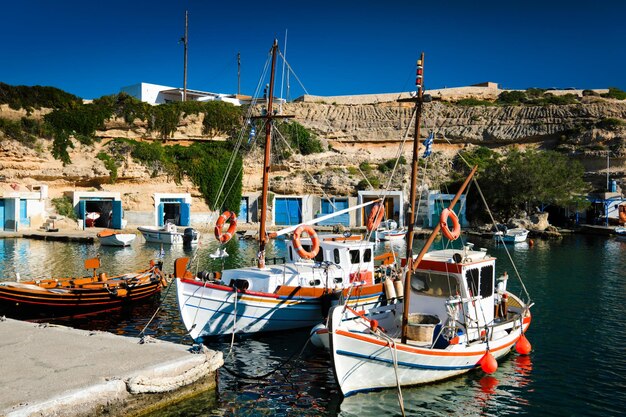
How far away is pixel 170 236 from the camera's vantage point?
46.6 metres

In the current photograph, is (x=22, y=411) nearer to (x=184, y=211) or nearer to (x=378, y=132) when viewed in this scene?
(x=184, y=211)

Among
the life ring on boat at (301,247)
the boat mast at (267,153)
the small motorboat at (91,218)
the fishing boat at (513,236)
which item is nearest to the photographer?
the life ring on boat at (301,247)

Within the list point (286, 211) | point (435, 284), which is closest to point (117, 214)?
point (286, 211)

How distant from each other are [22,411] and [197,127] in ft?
220

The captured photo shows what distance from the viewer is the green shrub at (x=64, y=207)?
54094mm

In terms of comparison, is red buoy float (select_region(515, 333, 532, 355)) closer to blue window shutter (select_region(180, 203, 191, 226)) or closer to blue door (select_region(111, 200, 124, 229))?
blue door (select_region(111, 200, 124, 229))

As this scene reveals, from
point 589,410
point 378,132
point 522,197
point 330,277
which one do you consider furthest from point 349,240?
point 378,132

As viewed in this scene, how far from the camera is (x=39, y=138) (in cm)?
5894

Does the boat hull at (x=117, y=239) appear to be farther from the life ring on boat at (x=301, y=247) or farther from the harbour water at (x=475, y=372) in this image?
the life ring on boat at (x=301, y=247)

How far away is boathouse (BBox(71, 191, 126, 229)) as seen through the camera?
5509cm

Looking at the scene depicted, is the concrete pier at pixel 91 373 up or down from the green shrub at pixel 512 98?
down

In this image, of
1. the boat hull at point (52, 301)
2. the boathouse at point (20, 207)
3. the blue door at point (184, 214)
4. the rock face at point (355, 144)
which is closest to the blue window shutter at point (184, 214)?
the blue door at point (184, 214)

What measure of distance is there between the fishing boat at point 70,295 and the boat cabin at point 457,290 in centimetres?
1215

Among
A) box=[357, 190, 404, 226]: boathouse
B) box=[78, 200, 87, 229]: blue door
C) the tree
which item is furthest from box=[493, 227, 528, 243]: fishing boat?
box=[78, 200, 87, 229]: blue door
